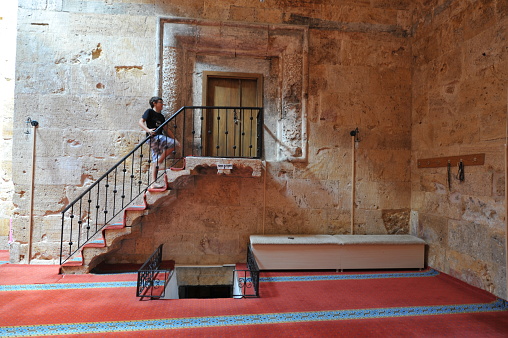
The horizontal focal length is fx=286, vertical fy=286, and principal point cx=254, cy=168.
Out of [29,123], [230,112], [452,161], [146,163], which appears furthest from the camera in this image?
[230,112]

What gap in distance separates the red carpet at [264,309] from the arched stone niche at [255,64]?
7.67 ft

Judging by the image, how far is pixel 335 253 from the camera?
4.43m

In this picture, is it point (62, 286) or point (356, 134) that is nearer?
point (62, 286)

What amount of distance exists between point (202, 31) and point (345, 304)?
4596 mm

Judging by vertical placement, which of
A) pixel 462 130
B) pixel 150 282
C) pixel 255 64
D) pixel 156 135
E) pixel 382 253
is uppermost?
pixel 255 64

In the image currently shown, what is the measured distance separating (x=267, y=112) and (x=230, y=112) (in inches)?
26.1

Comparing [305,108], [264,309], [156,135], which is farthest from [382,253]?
[156,135]

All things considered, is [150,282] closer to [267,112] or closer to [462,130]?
[267,112]

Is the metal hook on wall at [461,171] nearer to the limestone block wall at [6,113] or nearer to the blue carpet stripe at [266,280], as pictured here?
the blue carpet stripe at [266,280]

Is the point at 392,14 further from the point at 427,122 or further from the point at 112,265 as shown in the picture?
the point at 112,265

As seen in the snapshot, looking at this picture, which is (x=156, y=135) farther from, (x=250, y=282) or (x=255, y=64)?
(x=250, y=282)

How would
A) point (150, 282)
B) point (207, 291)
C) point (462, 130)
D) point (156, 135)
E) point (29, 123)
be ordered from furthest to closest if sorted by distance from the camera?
1. point (207, 291)
2. point (29, 123)
3. point (156, 135)
4. point (462, 130)
5. point (150, 282)

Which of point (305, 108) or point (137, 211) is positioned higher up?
point (305, 108)

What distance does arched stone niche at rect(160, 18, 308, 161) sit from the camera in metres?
4.81
